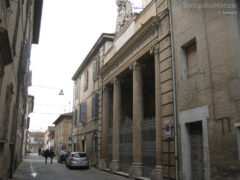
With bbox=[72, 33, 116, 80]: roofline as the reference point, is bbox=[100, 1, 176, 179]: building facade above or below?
below

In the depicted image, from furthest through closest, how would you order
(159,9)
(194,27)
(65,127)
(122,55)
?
(65,127) < (122,55) < (159,9) < (194,27)

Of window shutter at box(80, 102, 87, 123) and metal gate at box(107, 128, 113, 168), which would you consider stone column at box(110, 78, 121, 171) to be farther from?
window shutter at box(80, 102, 87, 123)

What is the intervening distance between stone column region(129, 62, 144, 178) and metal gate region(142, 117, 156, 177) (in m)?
0.22

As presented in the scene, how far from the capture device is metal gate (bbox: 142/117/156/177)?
12491mm

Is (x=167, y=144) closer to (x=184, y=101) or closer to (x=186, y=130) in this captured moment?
(x=186, y=130)

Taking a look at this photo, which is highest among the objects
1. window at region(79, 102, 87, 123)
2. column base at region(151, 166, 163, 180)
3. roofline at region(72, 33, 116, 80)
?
roofline at region(72, 33, 116, 80)

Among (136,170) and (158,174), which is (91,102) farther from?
(158,174)

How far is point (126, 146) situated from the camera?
15734 mm

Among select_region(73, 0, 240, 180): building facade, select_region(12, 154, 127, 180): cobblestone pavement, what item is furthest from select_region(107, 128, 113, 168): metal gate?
select_region(73, 0, 240, 180): building facade

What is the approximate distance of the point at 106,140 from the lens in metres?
18.9

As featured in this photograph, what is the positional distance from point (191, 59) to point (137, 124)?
5.24 meters

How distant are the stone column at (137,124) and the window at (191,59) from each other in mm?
4486

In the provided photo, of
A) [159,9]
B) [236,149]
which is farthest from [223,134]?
[159,9]

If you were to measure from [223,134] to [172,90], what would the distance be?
134 inches
